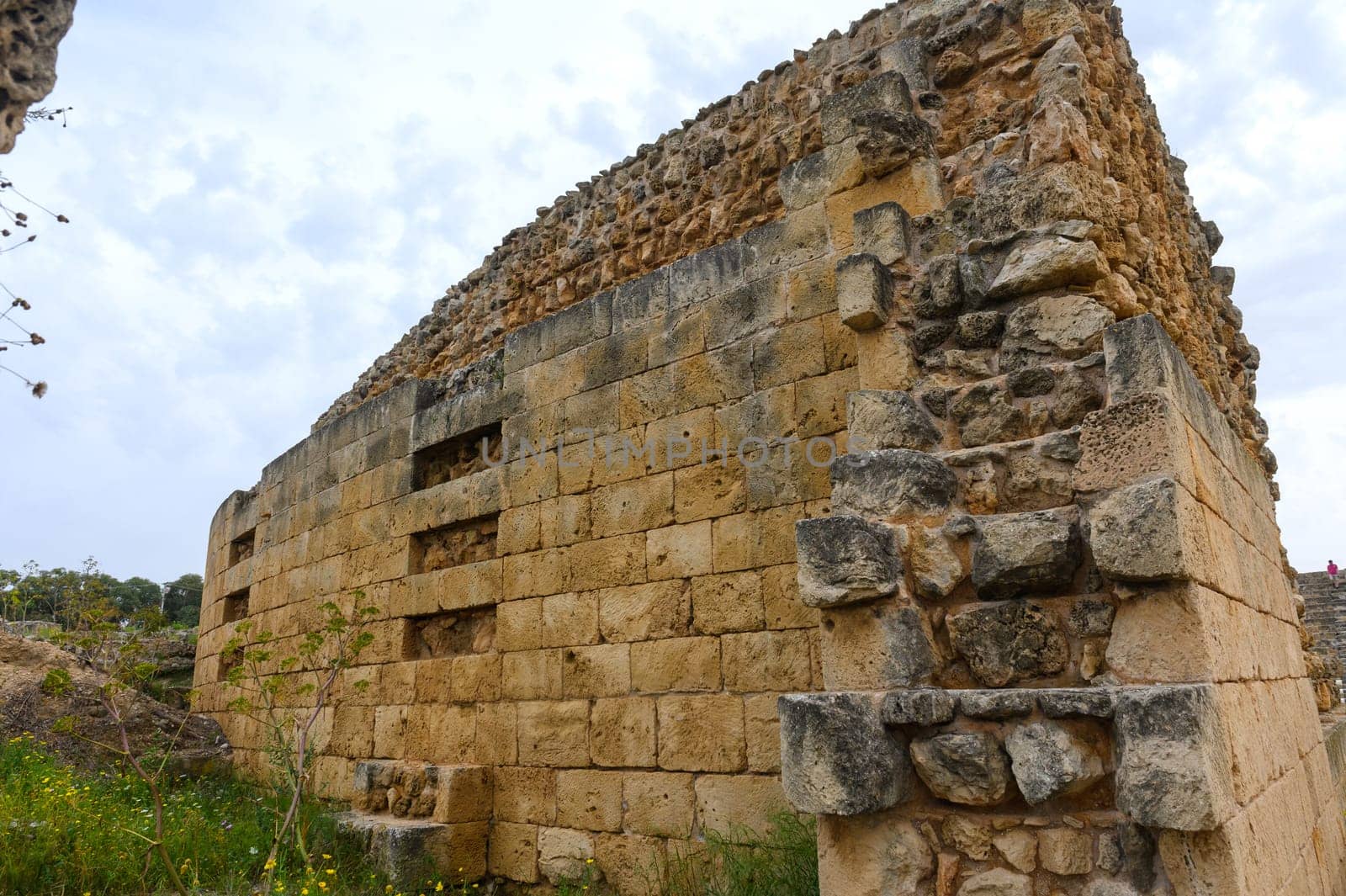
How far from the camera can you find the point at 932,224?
12.1 feet

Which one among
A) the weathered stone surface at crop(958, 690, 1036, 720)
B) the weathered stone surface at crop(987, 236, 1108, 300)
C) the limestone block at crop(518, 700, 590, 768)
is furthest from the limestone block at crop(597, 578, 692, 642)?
the weathered stone surface at crop(987, 236, 1108, 300)

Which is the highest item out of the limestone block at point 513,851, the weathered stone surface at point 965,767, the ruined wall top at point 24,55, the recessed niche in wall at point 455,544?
the ruined wall top at point 24,55

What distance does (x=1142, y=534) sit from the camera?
2.55 m

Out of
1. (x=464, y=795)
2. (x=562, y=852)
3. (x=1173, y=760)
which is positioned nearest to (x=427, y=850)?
(x=464, y=795)

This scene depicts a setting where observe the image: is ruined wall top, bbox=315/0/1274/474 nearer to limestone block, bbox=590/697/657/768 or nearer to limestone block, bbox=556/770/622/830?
limestone block, bbox=590/697/657/768

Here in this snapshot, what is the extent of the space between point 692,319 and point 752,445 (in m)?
0.88

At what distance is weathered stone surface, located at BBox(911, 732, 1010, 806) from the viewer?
2.62 metres

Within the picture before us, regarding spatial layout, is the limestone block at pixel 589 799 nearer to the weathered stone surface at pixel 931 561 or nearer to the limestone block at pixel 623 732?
the limestone block at pixel 623 732

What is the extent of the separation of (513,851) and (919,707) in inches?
130

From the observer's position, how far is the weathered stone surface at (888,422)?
3.19 m

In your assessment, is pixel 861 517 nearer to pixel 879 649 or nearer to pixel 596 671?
pixel 879 649

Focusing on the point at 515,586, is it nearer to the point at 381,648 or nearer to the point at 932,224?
the point at 381,648

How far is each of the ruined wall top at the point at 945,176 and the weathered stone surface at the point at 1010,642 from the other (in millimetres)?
1199

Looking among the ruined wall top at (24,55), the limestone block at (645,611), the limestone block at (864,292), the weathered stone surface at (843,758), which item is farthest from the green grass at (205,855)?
the ruined wall top at (24,55)
